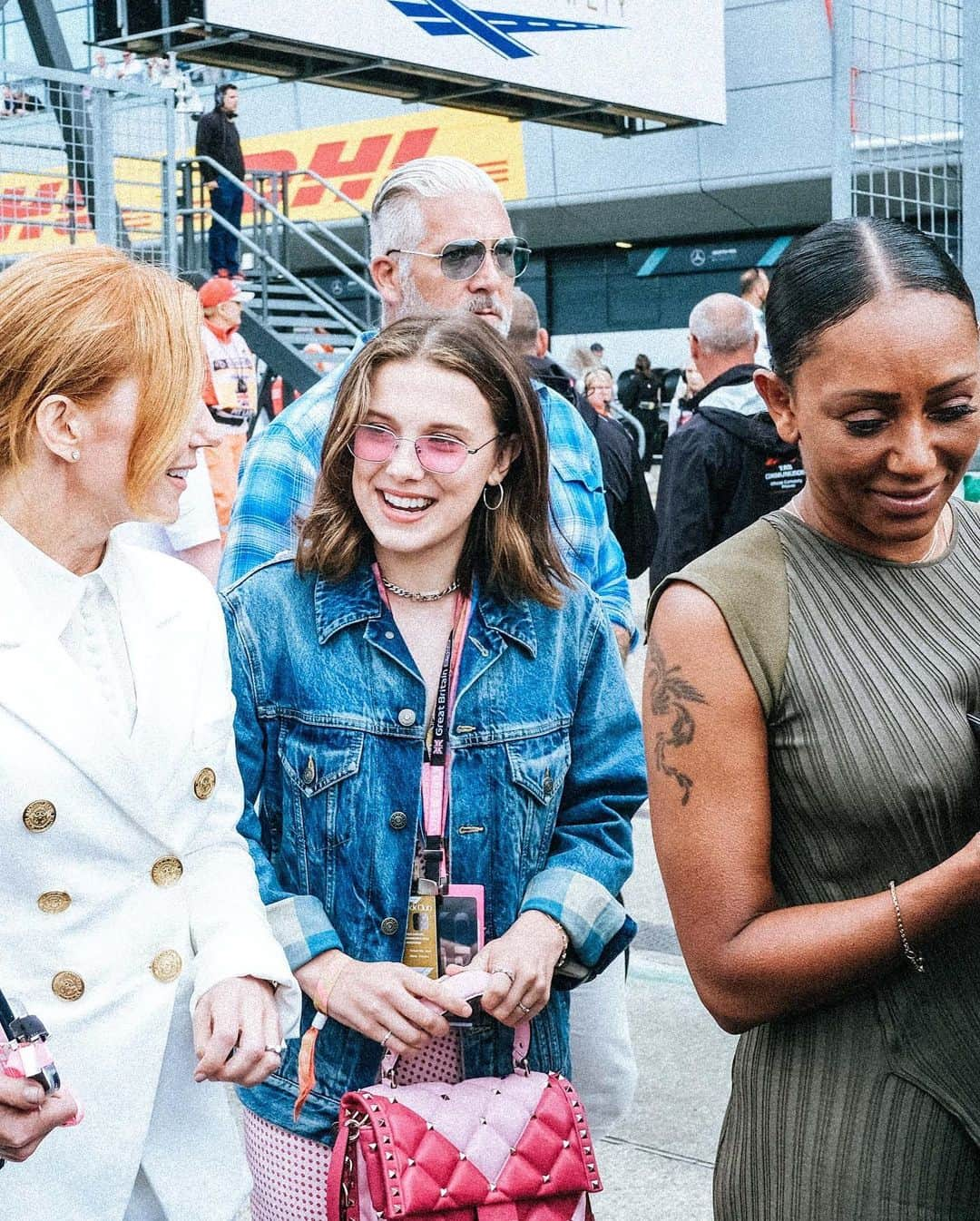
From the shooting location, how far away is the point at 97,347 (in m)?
1.92

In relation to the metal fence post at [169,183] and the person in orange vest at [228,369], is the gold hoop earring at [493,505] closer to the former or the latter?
the person in orange vest at [228,369]

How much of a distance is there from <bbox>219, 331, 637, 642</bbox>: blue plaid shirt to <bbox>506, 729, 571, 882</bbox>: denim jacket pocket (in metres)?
0.52

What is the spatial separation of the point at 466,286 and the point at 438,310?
360 millimetres

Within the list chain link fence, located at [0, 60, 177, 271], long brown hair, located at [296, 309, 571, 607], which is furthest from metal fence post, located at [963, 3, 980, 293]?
chain link fence, located at [0, 60, 177, 271]

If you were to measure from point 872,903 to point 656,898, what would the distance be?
13.7 ft

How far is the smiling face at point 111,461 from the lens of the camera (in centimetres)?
194

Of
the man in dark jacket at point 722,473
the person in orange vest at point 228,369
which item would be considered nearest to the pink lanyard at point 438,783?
the man in dark jacket at point 722,473

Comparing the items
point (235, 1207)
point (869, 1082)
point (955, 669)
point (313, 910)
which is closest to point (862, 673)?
point (955, 669)

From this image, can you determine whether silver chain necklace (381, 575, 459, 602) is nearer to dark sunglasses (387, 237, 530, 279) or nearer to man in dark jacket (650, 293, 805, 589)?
dark sunglasses (387, 237, 530, 279)

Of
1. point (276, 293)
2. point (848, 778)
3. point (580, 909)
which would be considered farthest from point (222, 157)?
point (848, 778)

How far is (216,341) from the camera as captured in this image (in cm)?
1026

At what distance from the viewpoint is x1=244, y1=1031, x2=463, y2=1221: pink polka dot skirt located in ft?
7.50

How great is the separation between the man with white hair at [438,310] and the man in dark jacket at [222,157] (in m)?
13.4

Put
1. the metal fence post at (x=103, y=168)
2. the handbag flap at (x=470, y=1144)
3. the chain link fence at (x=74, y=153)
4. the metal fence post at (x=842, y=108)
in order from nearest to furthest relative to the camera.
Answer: the handbag flap at (x=470, y=1144) → the metal fence post at (x=842, y=108) → the chain link fence at (x=74, y=153) → the metal fence post at (x=103, y=168)
